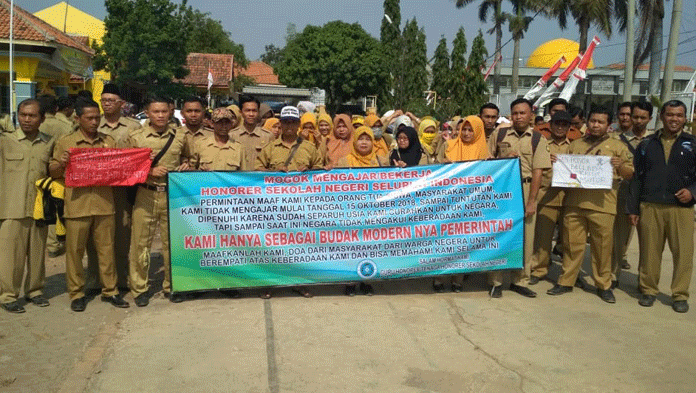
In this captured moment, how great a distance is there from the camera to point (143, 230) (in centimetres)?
581

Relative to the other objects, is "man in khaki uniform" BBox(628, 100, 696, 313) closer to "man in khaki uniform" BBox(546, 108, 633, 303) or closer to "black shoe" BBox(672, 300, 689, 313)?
"black shoe" BBox(672, 300, 689, 313)

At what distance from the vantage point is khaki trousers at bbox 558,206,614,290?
6324mm

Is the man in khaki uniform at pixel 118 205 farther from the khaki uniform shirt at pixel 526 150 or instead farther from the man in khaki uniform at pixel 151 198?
the khaki uniform shirt at pixel 526 150

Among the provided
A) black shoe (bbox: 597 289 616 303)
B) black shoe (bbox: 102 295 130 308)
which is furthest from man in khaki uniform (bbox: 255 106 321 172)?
black shoe (bbox: 597 289 616 303)

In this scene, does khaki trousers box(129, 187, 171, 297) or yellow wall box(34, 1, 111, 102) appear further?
yellow wall box(34, 1, 111, 102)

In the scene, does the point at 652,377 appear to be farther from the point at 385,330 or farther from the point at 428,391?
Result: the point at 385,330

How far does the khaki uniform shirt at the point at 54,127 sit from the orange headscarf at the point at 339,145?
2.89 meters

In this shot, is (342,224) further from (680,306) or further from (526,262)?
(680,306)

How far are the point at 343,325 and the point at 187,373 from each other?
1.44 m

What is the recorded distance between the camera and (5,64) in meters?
19.3

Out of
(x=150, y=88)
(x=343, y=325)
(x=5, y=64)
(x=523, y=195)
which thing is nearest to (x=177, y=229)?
(x=343, y=325)

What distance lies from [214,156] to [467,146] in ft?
8.20

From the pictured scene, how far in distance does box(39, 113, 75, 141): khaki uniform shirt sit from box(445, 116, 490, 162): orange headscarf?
4.13m

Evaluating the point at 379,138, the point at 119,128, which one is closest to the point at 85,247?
the point at 119,128
